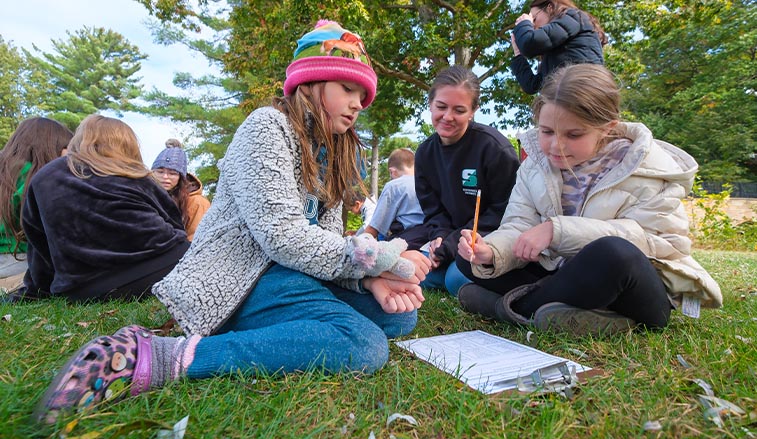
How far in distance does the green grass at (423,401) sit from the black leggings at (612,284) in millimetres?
129

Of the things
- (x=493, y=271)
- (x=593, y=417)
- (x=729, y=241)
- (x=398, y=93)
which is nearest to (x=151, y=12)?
(x=398, y=93)

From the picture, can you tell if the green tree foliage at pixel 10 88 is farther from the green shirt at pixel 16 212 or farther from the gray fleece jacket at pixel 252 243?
the gray fleece jacket at pixel 252 243

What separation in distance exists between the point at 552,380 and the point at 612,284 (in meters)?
0.58

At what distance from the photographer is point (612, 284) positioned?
5.62 ft

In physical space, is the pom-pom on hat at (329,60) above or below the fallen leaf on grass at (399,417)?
above

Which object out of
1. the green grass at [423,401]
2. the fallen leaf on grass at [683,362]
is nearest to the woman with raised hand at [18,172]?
the green grass at [423,401]

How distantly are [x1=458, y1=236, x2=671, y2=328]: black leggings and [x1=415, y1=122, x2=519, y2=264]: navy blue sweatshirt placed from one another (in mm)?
1024

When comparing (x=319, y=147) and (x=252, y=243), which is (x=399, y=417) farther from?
(x=319, y=147)

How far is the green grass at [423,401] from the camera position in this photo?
1.08 m

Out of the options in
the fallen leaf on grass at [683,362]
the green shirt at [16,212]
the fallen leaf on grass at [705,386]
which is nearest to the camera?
the fallen leaf on grass at [705,386]

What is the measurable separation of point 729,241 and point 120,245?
1072 centimetres

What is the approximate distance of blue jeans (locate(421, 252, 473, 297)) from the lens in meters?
2.76

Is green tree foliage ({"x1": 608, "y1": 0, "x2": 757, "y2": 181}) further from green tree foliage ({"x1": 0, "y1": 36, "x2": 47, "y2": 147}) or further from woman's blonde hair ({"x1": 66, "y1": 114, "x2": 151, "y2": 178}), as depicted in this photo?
green tree foliage ({"x1": 0, "y1": 36, "x2": 47, "y2": 147})

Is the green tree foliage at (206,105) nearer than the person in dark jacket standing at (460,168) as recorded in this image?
No
